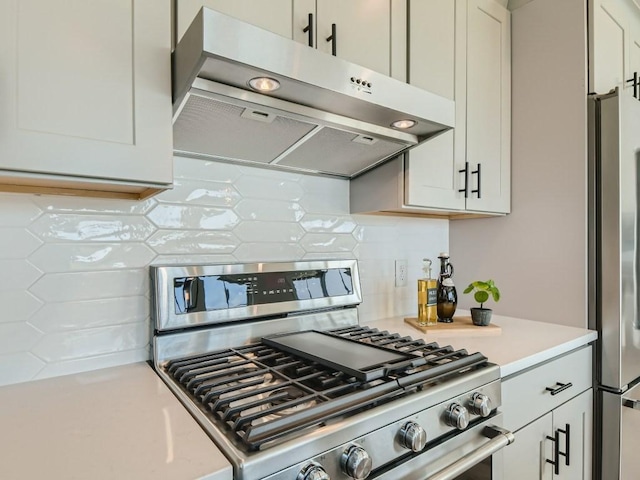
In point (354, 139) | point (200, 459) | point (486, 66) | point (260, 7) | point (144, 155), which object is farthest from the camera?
point (486, 66)

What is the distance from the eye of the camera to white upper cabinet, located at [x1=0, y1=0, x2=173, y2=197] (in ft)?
2.39

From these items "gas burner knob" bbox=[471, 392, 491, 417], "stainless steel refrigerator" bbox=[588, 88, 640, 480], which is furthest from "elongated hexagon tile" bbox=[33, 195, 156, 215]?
"stainless steel refrigerator" bbox=[588, 88, 640, 480]

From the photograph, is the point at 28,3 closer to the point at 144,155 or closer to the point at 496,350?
the point at 144,155

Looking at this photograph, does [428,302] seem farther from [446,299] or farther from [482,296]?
[482,296]

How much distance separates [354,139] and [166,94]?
1.93ft

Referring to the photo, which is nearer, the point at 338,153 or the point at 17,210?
the point at 17,210

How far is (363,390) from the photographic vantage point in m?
0.83

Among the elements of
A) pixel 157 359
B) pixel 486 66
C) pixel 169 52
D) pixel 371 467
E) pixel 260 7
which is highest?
pixel 486 66

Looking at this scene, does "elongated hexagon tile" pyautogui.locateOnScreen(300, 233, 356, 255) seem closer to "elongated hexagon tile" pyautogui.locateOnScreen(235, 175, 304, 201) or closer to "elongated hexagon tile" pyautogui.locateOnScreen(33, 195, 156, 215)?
"elongated hexagon tile" pyautogui.locateOnScreen(235, 175, 304, 201)

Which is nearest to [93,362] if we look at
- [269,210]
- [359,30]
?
[269,210]

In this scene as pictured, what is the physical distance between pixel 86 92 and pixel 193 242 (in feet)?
1.81

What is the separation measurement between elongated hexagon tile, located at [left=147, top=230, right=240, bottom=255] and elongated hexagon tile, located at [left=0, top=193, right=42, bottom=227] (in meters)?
0.29

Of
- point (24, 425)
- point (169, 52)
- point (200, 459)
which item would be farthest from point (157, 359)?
point (169, 52)

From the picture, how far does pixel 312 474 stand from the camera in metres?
0.66
